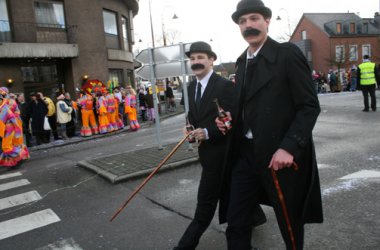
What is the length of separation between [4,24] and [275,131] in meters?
18.3

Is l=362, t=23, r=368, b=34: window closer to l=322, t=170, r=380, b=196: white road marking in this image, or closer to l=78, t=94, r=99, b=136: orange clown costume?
l=78, t=94, r=99, b=136: orange clown costume

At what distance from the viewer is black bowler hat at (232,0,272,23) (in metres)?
2.66

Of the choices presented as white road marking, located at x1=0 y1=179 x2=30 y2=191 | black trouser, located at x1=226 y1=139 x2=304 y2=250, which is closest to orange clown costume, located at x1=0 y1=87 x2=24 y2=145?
white road marking, located at x1=0 y1=179 x2=30 y2=191

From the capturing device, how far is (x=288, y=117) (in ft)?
8.36

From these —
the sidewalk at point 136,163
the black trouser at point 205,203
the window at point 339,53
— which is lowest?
the sidewalk at point 136,163

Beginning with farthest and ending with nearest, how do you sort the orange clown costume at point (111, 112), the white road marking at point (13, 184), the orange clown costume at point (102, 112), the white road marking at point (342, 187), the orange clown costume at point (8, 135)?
the orange clown costume at point (111, 112) < the orange clown costume at point (102, 112) < the orange clown costume at point (8, 135) < the white road marking at point (13, 184) < the white road marking at point (342, 187)

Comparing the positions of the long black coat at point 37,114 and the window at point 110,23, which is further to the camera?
the window at point 110,23

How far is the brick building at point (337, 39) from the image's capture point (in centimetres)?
5137

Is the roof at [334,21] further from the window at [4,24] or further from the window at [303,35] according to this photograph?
the window at [4,24]

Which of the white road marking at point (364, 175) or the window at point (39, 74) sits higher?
the window at point (39, 74)

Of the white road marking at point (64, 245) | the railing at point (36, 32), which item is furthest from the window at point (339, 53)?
the white road marking at point (64, 245)

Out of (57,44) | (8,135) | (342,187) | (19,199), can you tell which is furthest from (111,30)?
(342,187)

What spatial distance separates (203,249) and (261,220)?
0.69 metres

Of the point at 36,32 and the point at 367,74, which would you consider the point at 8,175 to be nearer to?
the point at 367,74
